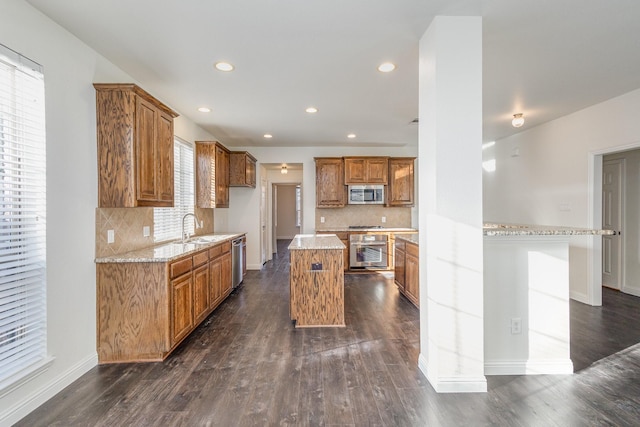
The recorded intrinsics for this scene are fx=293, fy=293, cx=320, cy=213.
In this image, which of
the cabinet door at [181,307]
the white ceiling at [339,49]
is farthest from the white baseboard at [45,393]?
the white ceiling at [339,49]

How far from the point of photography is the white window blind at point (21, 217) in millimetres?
1811

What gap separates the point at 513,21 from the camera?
2.13 meters

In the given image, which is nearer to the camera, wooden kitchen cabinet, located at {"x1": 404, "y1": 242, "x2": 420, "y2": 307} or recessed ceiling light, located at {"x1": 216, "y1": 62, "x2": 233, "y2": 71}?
recessed ceiling light, located at {"x1": 216, "y1": 62, "x2": 233, "y2": 71}

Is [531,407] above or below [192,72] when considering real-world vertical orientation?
below

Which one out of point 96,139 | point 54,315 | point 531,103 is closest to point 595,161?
point 531,103

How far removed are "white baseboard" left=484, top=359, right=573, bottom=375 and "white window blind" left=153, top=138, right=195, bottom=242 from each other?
3681mm

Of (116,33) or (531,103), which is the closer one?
(116,33)

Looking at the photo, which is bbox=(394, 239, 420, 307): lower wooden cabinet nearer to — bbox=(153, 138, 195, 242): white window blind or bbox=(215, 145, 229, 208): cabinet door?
bbox=(215, 145, 229, 208): cabinet door

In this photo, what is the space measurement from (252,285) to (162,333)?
2.52 metres

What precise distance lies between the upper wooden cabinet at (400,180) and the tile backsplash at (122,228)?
4.44m

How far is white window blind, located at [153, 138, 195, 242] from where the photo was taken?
3.72 m

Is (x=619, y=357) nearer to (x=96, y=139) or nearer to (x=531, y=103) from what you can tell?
(x=531, y=103)

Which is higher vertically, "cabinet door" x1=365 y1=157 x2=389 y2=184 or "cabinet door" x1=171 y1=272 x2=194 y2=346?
"cabinet door" x1=365 y1=157 x2=389 y2=184

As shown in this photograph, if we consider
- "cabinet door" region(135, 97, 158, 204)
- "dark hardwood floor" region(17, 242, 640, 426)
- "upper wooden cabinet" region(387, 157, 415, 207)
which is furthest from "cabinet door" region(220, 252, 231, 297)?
"upper wooden cabinet" region(387, 157, 415, 207)
